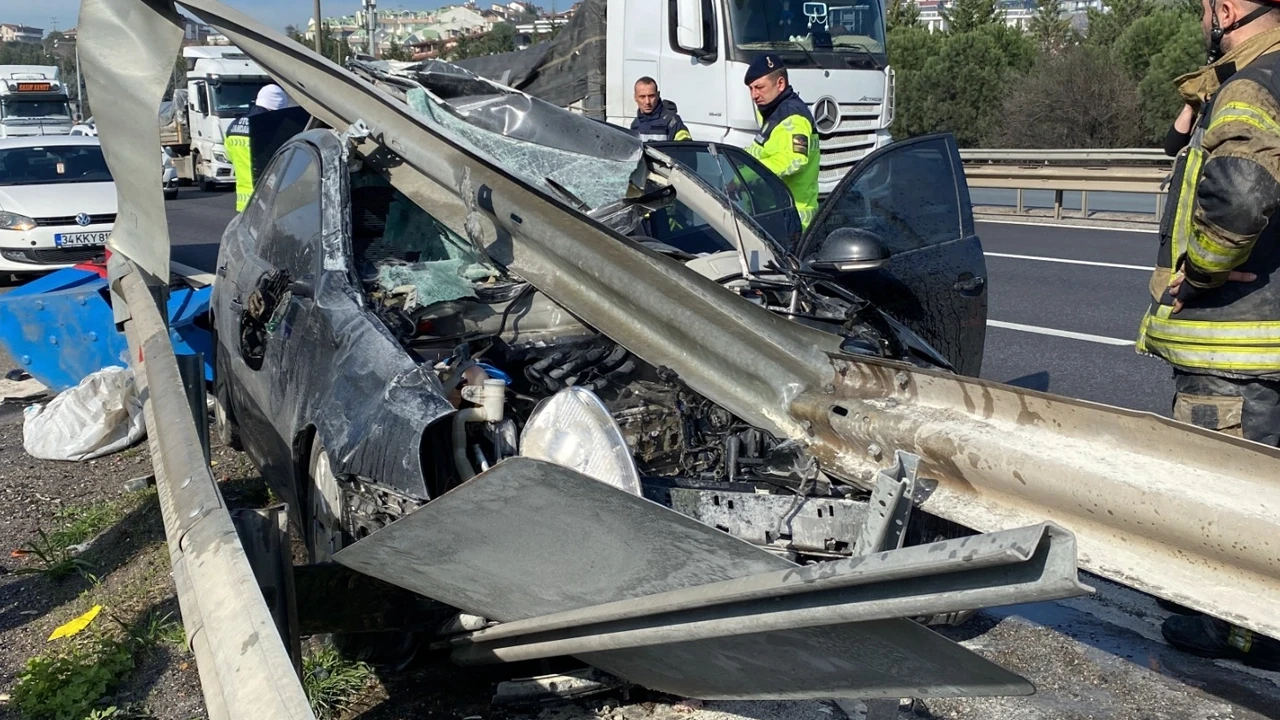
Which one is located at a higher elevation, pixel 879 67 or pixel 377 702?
pixel 879 67

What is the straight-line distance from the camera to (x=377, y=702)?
11.7ft

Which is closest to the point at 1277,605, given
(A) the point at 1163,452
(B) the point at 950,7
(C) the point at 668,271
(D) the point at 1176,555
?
(D) the point at 1176,555

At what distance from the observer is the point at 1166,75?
92.3ft

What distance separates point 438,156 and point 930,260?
2.21 meters

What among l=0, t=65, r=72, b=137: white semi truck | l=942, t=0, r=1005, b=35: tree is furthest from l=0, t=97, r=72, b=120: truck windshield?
l=942, t=0, r=1005, b=35: tree

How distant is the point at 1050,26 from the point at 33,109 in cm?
3198

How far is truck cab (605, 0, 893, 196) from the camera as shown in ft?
37.1

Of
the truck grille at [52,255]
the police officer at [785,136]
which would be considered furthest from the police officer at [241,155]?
the truck grille at [52,255]

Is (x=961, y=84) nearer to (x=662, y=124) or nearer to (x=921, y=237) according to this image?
(x=662, y=124)

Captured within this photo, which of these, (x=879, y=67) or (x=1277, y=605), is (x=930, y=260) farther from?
(x=879, y=67)

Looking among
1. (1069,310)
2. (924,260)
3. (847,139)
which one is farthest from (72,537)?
(847,139)

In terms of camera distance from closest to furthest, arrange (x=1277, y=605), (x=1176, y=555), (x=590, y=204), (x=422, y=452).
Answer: (x=1277, y=605) < (x=1176, y=555) < (x=422, y=452) < (x=590, y=204)

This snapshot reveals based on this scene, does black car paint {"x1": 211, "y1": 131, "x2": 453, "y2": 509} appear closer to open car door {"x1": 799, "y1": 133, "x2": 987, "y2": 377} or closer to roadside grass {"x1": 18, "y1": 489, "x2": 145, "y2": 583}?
roadside grass {"x1": 18, "y1": 489, "x2": 145, "y2": 583}

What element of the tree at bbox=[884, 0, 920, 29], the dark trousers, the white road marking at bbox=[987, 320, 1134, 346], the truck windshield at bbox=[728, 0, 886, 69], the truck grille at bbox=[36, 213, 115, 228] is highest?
the tree at bbox=[884, 0, 920, 29]
